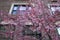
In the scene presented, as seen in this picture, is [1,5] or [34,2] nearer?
[34,2]

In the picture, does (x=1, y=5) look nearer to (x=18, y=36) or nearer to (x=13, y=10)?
A: (x=13, y=10)

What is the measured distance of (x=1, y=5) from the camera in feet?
31.0

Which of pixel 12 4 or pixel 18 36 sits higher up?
pixel 12 4

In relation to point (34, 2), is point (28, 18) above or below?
below

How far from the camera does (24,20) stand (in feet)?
18.5

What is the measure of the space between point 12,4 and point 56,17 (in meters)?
4.52

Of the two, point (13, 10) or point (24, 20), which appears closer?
point (24, 20)

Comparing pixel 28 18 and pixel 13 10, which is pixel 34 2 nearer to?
pixel 28 18

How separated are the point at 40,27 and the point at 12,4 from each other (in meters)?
4.63

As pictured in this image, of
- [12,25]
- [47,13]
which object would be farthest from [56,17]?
[12,25]

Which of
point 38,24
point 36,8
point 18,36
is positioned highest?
point 36,8

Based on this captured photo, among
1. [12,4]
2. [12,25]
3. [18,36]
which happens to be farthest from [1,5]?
[18,36]

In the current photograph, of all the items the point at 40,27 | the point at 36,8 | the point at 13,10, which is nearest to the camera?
the point at 40,27

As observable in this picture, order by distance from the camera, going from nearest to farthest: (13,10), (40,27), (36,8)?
(40,27), (36,8), (13,10)
